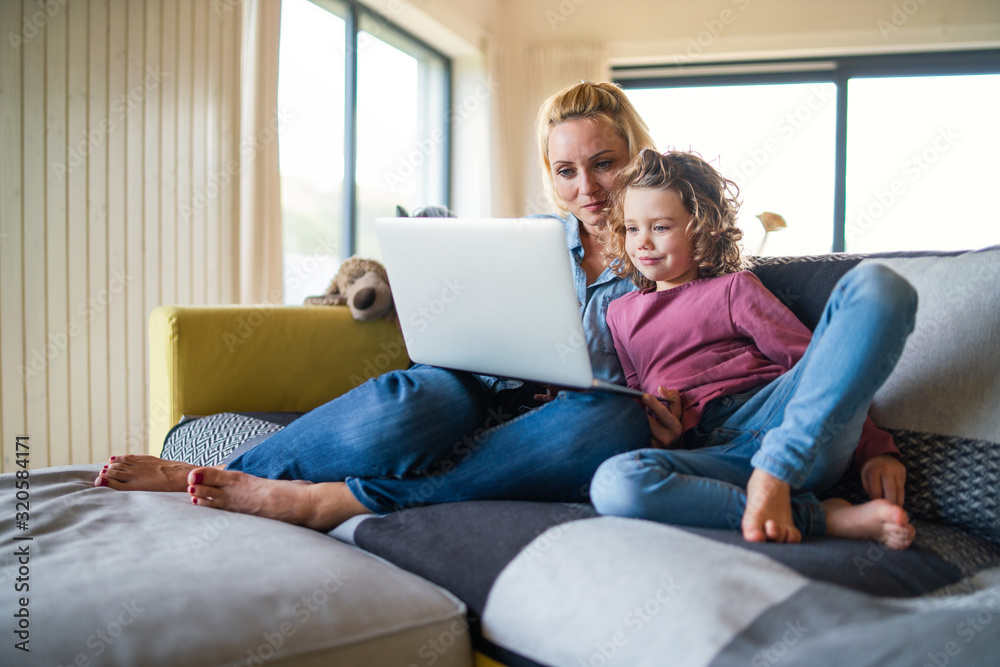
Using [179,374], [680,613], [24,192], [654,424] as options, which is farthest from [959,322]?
[24,192]

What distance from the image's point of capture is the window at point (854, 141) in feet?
13.7

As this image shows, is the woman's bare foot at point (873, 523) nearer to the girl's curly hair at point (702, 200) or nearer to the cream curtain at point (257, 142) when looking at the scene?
the girl's curly hair at point (702, 200)

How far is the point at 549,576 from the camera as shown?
76 centimetres

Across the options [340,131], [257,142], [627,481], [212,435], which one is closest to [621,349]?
[627,481]

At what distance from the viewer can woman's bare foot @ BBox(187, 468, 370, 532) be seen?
1.02m

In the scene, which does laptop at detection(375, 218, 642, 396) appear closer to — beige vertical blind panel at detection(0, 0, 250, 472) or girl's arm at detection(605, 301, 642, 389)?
girl's arm at detection(605, 301, 642, 389)

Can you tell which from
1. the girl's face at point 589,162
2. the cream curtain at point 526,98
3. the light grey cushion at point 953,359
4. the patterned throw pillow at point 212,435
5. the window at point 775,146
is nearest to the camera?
the light grey cushion at point 953,359

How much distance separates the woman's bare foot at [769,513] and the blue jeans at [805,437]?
0.01 m

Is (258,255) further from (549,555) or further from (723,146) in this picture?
(723,146)

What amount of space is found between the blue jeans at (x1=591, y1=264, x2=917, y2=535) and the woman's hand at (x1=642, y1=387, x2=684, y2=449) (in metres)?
0.08

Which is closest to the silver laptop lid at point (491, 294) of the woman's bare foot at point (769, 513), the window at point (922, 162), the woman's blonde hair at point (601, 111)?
the woman's bare foot at point (769, 513)

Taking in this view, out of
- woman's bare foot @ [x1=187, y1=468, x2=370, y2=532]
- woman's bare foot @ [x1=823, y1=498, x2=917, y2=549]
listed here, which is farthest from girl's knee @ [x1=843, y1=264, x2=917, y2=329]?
woman's bare foot @ [x1=187, y1=468, x2=370, y2=532]

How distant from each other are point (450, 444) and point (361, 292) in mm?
899

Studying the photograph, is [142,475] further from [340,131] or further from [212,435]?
[340,131]
